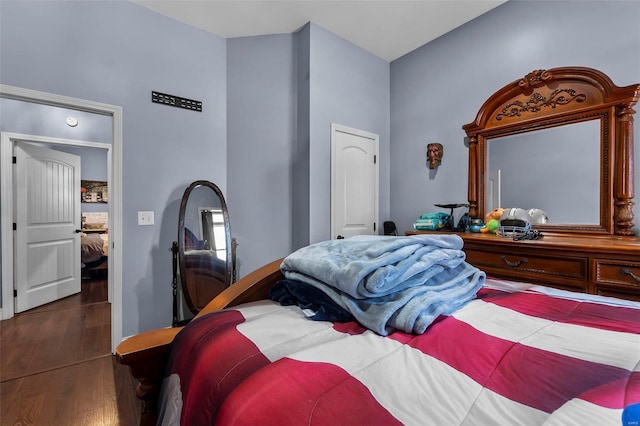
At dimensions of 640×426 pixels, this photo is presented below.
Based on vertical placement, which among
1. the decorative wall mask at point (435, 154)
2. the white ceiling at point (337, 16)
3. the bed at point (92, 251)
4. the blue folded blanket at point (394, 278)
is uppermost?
the white ceiling at point (337, 16)

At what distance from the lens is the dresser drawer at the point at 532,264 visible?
65.9 inches

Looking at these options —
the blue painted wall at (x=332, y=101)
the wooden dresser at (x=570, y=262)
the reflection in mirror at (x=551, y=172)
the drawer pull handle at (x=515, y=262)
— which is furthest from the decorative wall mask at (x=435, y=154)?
the drawer pull handle at (x=515, y=262)

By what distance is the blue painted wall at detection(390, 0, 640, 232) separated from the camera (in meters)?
1.98

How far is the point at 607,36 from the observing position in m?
2.00

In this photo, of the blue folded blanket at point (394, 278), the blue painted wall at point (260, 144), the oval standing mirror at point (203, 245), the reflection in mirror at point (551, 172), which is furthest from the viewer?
the blue painted wall at point (260, 144)

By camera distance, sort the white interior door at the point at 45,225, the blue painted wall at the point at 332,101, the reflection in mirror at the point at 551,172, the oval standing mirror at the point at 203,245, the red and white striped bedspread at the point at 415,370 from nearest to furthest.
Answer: the red and white striped bedspread at the point at 415,370 < the reflection in mirror at the point at 551,172 < the oval standing mirror at the point at 203,245 < the blue painted wall at the point at 332,101 < the white interior door at the point at 45,225

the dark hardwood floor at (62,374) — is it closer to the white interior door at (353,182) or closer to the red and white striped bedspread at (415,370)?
the red and white striped bedspread at (415,370)

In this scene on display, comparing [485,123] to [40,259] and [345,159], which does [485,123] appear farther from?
[40,259]

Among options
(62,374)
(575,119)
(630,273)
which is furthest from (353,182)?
(62,374)

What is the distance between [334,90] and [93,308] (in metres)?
3.80

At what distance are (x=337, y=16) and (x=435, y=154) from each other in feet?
5.41

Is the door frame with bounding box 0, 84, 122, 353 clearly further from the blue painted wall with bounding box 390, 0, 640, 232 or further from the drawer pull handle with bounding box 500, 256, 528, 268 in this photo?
the drawer pull handle with bounding box 500, 256, 528, 268

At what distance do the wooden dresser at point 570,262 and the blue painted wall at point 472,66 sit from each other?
65 centimetres

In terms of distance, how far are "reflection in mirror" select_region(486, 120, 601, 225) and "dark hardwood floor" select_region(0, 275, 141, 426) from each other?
3152mm
